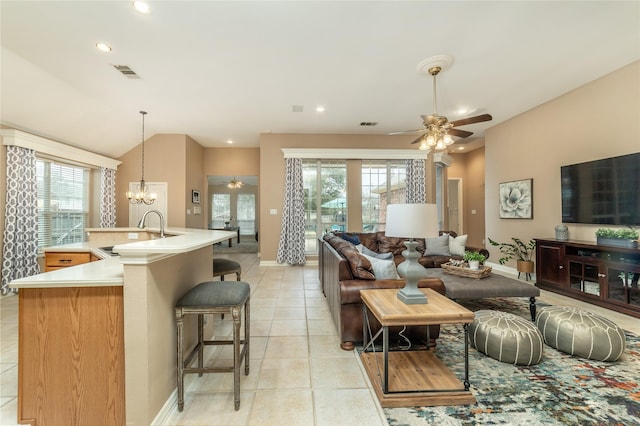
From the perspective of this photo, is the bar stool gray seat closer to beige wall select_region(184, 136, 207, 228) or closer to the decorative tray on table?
the decorative tray on table

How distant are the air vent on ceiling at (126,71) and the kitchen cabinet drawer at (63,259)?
2346 mm

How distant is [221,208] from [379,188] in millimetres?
8498

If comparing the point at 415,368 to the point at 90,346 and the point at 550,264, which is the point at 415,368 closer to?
the point at 90,346

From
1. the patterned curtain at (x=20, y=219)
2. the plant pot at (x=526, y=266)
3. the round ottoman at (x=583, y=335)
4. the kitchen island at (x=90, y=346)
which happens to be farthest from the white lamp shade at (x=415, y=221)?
the patterned curtain at (x=20, y=219)

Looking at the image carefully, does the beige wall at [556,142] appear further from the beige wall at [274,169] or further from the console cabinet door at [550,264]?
the beige wall at [274,169]

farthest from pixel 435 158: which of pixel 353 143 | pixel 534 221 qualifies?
pixel 534 221

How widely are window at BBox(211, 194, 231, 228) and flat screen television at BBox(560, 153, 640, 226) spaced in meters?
11.5

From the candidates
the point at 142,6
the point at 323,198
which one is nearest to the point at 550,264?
the point at 323,198

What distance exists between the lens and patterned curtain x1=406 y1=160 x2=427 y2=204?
6098 mm

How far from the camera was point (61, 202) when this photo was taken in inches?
194

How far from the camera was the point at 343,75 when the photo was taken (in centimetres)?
351

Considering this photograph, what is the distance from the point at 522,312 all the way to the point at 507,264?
2461 millimetres

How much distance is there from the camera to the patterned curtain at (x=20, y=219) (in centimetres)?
382

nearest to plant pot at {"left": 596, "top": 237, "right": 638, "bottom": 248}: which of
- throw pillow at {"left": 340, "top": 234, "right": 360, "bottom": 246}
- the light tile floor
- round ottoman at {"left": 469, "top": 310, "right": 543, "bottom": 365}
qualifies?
the light tile floor
